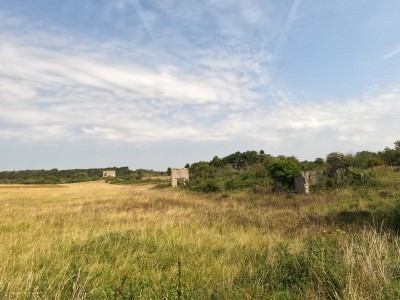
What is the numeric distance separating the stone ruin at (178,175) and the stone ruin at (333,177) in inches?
941

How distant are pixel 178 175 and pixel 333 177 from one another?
26.8 metres

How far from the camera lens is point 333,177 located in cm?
2475

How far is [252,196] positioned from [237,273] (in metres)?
18.8

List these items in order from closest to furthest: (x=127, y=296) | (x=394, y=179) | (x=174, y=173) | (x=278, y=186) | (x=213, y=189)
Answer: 1. (x=127, y=296)
2. (x=394, y=179)
3. (x=278, y=186)
4. (x=213, y=189)
5. (x=174, y=173)

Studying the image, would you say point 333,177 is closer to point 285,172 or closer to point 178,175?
point 285,172

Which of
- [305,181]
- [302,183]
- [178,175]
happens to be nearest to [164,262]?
[305,181]

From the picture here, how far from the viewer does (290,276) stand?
208 inches

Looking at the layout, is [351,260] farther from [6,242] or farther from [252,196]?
[252,196]

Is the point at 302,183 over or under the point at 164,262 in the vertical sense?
over

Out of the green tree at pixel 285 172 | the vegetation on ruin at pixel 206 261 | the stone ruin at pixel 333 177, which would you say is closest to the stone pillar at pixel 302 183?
the stone ruin at pixel 333 177

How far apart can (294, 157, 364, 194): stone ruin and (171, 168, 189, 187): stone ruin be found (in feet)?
78.4

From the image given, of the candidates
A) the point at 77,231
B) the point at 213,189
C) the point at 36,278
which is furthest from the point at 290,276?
the point at 213,189

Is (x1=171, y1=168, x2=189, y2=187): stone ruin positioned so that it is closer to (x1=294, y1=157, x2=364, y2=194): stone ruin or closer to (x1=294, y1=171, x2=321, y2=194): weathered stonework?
(x1=294, y1=171, x2=321, y2=194): weathered stonework

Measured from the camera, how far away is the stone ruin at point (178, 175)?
46.8m
